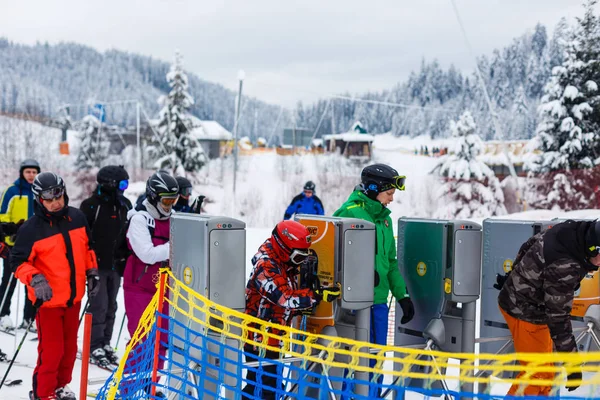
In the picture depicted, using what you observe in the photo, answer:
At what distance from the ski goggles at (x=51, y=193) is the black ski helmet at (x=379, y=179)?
2276 millimetres

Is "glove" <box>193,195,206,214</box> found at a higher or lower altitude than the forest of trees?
lower

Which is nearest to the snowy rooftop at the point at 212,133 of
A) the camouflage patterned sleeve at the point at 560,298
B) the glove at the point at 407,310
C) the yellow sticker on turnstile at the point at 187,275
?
the glove at the point at 407,310

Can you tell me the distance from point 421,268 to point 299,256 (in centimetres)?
151

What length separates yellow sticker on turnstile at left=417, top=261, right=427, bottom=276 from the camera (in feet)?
17.7

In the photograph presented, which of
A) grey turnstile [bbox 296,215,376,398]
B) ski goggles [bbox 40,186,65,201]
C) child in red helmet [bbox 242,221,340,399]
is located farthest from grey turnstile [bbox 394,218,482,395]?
ski goggles [bbox 40,186,65,201]

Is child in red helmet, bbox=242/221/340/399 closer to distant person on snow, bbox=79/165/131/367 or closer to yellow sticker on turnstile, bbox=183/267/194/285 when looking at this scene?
yellow sticker on turnstile, bbox=183/267/194/285

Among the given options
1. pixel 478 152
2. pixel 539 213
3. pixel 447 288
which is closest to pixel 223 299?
pixel 447 288

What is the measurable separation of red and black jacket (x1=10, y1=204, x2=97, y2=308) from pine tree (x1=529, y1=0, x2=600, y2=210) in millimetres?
23360

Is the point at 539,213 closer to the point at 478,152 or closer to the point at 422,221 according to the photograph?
the point at 478,152

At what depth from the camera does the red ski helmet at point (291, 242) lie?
4.26 metres

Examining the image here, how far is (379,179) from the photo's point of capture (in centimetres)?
495

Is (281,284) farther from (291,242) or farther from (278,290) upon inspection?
(291,242)

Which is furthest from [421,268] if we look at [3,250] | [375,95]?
[375,95]

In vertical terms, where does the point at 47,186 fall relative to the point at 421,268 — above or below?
above
